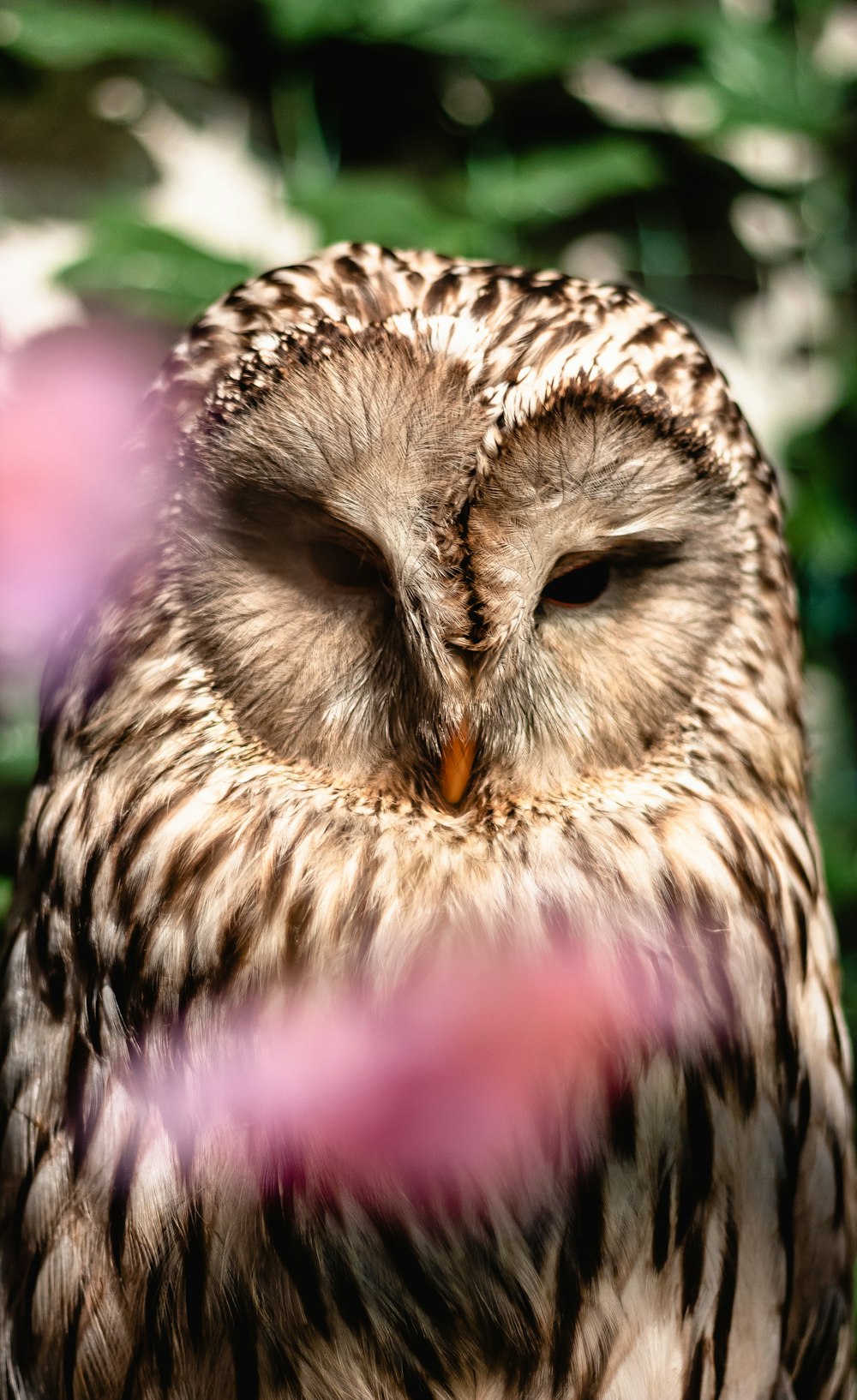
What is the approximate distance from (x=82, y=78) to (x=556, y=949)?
1.22 metres

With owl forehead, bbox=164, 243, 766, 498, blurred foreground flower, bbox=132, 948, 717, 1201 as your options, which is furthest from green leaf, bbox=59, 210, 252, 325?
blurred foreground flower, bbox=132, 948, 717, 1201

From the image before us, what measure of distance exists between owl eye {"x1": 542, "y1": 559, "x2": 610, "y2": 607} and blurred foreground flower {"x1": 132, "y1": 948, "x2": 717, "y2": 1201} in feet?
0.78

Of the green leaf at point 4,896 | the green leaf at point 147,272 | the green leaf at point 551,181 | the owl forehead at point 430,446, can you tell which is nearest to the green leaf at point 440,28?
the green leaf at point 551,181

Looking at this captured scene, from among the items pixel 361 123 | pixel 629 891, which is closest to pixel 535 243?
pixel 361 123

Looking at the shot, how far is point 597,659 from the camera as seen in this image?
0.78m

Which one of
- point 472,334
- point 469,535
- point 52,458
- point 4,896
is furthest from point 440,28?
point 4,896

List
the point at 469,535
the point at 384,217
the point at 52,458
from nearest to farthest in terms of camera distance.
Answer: the point at 469,535 → the point at 52,458 → the point at 384,217

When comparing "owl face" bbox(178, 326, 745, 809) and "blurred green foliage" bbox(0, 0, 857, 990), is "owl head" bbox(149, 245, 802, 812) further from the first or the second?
"blurred green foliage" bbox(0, 0, 857, 990)

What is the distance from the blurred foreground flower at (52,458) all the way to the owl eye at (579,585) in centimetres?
40

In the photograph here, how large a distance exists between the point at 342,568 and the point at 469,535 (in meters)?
0.11

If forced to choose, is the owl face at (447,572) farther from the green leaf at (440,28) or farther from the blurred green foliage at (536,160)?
the green leaf at (440,28)

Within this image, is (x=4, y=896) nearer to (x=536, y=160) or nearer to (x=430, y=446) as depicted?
(x=430, y=446)

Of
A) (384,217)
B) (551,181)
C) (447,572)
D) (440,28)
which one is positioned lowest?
(447,572)

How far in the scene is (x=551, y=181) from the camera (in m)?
1.48
